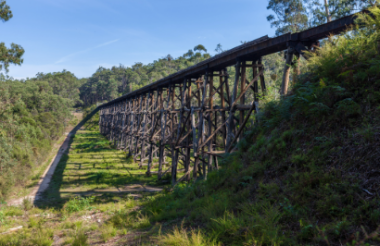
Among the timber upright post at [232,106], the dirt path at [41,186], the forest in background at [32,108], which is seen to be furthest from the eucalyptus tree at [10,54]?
the timber upright post at [232,106]

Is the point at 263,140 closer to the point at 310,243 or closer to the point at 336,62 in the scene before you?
the point at 336,62

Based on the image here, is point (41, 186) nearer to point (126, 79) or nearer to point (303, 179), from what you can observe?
point (303, 179)

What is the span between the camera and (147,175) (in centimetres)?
1347

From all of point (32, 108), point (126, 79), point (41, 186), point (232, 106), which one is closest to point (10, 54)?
point (41, 186)

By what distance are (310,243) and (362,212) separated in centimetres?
64

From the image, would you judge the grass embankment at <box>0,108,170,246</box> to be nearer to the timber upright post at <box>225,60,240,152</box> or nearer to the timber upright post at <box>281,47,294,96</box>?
the timber upright post at <box>225,60,240,152</box>

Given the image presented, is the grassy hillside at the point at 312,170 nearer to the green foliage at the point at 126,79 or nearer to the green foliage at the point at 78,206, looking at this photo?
the green foliage at the point at 78,206

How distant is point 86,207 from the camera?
783 cm

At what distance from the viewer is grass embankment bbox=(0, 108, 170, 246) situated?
4.83 meters

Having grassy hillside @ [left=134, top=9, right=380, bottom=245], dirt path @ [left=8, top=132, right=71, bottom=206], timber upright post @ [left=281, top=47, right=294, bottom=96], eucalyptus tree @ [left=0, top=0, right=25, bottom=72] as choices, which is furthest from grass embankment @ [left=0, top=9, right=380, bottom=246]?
eucalyptus tree @ [left=0, top=0, right=25, bottom=72]

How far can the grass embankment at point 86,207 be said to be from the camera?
4.83m

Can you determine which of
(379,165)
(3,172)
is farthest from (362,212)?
(3,172)

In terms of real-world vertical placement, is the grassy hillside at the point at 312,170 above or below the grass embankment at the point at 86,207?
above

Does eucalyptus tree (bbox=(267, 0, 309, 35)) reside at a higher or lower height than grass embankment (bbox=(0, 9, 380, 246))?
higher
